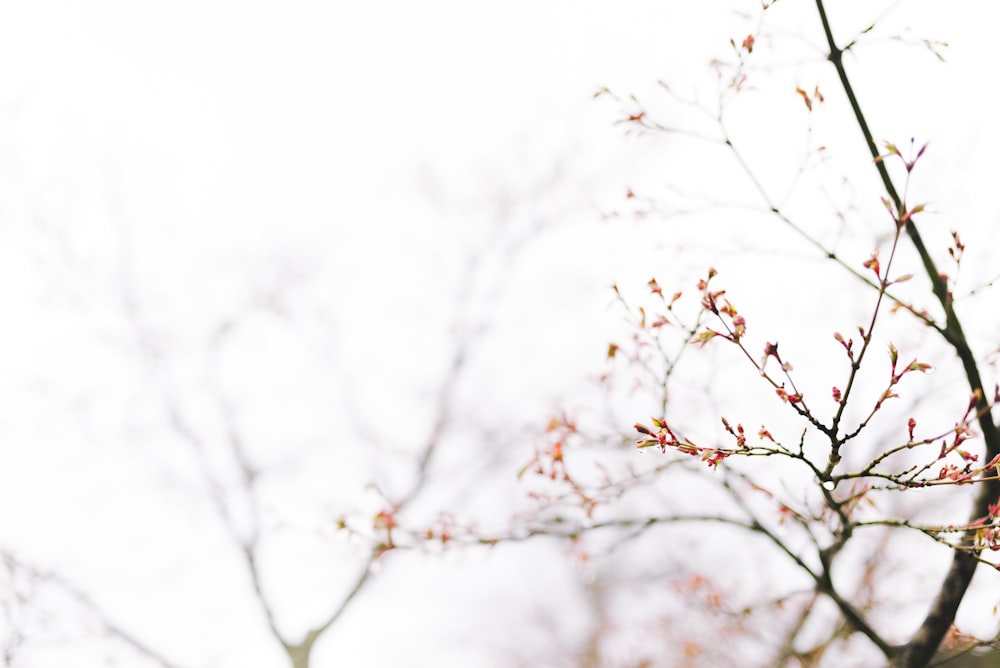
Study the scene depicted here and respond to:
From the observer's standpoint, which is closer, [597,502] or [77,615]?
[597,502]

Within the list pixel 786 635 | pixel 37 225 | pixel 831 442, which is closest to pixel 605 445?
pixel 831 442

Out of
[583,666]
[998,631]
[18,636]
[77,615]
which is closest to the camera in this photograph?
[998,631]

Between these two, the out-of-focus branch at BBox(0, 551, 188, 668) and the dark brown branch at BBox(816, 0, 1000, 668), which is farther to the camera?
the out-of-focus branch at BBox(0, 551, 188, 668)

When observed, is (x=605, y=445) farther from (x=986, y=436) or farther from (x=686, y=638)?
(x=686, y=638)

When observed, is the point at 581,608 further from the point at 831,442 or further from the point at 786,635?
the point at 831,442

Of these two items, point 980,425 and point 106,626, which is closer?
point 980,425

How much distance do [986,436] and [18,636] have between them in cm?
704

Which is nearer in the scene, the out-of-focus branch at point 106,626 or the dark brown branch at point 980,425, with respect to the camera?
the dark brown branch at point 980,425

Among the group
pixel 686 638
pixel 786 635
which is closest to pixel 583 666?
pixel 686 638

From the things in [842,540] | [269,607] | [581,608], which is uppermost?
[581,608]

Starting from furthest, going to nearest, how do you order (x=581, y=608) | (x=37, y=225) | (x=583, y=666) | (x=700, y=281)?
(x=581, y=608)
(x=583, y=666)
(x=37, y=225)
(x=700, y=281)

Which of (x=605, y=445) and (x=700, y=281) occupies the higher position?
(x=605, y=445)

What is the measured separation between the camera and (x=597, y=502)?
348 cm

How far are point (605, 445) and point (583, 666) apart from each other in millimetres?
13425
